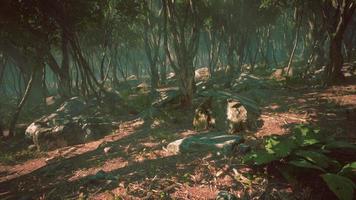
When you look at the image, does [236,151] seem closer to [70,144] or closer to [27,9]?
[70,144]

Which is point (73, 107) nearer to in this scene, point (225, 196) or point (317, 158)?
point (225, 196)

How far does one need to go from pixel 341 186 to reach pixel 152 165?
412cm

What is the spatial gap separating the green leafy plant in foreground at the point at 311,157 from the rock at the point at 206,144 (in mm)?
1308

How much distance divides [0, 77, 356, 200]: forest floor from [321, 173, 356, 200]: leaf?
A: 2.32 feet

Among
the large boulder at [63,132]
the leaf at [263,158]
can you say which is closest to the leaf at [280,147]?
the leaf at [263,158]

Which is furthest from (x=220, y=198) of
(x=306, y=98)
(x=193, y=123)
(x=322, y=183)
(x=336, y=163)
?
(x=306, y=98)

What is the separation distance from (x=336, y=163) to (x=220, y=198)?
2.12 metres

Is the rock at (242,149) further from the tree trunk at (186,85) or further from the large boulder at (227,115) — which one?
the tree trunk at (186,85)

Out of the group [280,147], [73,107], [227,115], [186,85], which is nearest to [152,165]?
A: [280,147]

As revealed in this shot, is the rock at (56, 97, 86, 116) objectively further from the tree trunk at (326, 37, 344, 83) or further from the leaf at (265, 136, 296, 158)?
the tree trunk at (326, 37, 344, 83)

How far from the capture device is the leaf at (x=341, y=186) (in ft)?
14.4

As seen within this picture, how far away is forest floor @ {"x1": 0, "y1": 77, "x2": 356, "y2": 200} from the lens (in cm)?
589

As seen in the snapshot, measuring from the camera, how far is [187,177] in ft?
20.9

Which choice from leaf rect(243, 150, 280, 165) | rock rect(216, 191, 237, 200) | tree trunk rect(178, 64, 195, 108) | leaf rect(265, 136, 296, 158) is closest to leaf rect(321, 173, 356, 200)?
leaf rect(265, 136, 296, 158)
